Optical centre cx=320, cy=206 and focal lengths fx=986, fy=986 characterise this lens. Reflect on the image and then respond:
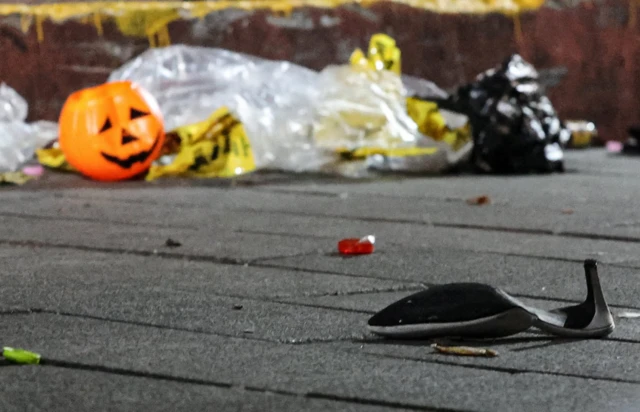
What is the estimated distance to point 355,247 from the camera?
1.60 metres

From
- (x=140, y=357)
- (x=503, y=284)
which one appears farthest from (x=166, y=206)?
(x=140, y=357)

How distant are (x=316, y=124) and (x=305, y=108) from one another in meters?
0.09

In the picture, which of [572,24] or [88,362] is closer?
[88,362]

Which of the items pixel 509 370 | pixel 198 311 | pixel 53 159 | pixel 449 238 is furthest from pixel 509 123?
pixel 509 370

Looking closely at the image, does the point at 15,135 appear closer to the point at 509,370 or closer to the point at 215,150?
the point at 215,150

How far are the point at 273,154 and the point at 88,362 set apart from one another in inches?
77.4

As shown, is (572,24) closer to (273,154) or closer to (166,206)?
(273,154)

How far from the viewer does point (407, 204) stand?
2.23m

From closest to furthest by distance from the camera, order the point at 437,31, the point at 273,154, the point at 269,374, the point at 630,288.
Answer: the point at 269,374 → the point at 630,288 → the point at 273,154 → the point at 437,31

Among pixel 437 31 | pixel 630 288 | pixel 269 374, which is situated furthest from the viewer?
pixel 437 31

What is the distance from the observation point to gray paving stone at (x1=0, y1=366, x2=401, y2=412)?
0.83 metres

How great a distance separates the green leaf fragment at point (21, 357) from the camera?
3.13ft

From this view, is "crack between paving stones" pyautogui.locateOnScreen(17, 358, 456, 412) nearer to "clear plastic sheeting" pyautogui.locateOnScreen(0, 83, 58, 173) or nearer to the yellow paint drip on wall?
"clear plastic sheeting" pyautogui.locateOnScreen(0, 83, 58, 173)

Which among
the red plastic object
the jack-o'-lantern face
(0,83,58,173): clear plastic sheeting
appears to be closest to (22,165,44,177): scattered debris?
(0,83,58,173): clear plastic sheeting
